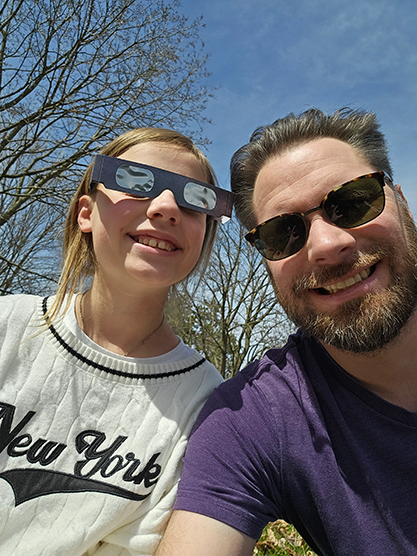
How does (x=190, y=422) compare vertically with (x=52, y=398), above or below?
below

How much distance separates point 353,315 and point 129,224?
116 cm

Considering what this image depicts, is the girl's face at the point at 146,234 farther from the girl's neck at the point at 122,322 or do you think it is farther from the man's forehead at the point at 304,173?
the man's forehead at the point at 304,173

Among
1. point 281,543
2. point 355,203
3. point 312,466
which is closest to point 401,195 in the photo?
point 355,203

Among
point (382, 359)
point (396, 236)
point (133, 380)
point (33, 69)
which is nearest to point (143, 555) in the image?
point (133, 380)

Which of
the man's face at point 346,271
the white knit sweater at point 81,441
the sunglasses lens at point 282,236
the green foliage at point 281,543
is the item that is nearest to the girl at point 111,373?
the white knit sweater at point 81,441

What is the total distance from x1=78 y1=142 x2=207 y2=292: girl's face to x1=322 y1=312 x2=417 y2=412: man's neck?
2.99 ft

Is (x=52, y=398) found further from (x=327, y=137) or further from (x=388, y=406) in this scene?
(x=327, y=137)

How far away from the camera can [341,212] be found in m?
1.87

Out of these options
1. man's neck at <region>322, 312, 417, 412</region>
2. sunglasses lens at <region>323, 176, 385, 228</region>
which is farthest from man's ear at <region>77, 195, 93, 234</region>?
man's neck at <region>322, 312, 417, 412</region>

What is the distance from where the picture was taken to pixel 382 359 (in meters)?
1.83

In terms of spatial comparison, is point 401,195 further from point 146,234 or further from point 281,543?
point 281,543

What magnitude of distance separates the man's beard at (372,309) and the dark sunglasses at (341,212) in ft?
0.55

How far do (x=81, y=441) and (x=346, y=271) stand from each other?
1.40 m

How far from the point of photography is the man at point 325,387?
1.50 m
